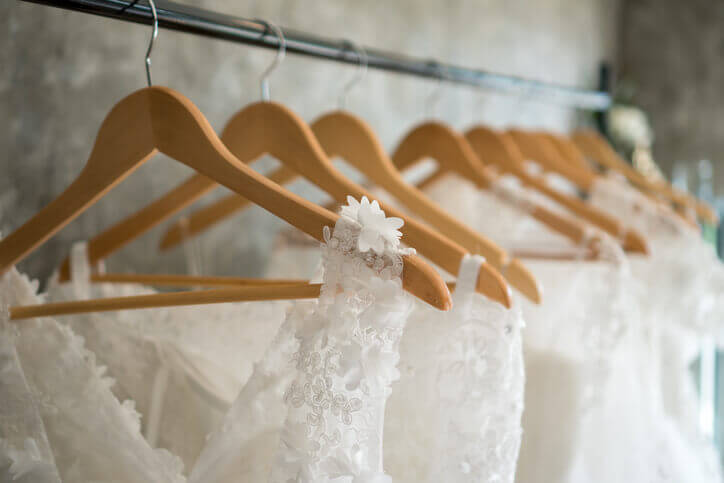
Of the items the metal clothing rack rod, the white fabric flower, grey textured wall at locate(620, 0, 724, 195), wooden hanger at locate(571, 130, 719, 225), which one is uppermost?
grey textured wall at locate(620, 0, 724, 195)

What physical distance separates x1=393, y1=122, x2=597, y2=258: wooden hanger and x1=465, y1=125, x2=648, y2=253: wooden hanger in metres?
0.09

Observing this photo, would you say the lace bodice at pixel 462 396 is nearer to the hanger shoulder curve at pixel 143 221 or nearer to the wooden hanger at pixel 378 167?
the wooden hanger at pixel 378 167

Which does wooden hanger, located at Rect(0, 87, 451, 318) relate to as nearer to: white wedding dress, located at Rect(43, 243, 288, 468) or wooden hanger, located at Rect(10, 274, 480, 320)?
wooden hanger, located at Rect(10, 274, 480, 320)

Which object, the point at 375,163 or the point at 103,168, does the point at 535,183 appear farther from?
the point at 103,168

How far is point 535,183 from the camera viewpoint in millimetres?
1134

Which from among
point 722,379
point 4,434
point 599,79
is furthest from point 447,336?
point 722,379

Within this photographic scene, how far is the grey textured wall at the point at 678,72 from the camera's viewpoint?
250 cm

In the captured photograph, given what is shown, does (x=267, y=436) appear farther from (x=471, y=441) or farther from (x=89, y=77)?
(x=89, y=77)

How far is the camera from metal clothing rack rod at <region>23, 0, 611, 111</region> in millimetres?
638

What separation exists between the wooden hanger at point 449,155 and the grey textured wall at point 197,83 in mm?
376

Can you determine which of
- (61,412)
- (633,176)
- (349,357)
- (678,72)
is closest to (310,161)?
(349,357)

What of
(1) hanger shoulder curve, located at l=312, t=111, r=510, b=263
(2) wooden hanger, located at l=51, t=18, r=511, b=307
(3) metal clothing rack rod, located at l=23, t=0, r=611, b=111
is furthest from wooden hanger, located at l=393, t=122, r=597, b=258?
(2) wooden hanger, located at l=51, t=18, r=511, b=307

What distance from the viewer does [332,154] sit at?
92 cm

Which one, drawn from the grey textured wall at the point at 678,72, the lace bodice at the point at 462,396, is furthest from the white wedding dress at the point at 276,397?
the grey textured wall at the point at 678,72
